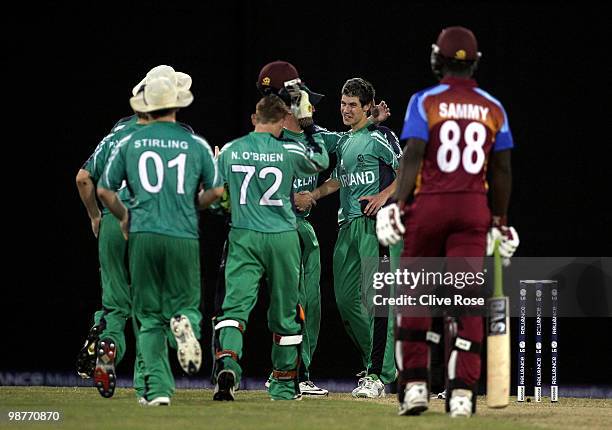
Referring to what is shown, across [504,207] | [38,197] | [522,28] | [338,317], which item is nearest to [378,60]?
[522,28]

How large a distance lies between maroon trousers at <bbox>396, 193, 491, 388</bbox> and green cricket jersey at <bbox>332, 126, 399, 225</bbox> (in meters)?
2.15

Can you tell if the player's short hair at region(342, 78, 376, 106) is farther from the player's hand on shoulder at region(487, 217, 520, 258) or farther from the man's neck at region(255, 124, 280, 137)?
the player's hand on shoulder at region(487, 217, 520, 258)

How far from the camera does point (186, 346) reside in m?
5.78

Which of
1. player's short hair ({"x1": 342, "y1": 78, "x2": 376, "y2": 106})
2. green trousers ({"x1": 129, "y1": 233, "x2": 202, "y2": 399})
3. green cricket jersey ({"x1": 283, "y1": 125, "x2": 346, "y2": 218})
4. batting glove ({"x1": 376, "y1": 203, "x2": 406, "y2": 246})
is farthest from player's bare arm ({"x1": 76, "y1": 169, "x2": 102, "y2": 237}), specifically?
batting glove ({"x1": 376, "y1": 203, "x2": 406, "y2": 246})

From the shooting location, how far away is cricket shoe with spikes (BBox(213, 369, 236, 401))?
6445 millimetres

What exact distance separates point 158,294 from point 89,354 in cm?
93

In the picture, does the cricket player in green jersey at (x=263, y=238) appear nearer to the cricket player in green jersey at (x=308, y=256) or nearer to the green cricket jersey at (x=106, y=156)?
the green cricket jersey at (x=106, y=156)

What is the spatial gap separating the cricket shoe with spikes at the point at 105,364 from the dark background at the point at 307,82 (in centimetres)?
264

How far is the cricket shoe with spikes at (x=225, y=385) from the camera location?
21.1 feet

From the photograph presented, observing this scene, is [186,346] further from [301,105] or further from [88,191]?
[301,105]

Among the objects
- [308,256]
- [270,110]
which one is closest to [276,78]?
[270,110]

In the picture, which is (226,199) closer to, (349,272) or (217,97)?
(349,272)

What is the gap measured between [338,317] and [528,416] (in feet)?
10.9

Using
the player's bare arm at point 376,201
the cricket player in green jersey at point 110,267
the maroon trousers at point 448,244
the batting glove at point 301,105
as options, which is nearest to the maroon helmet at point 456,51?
the maroon trousers at point 448,244
